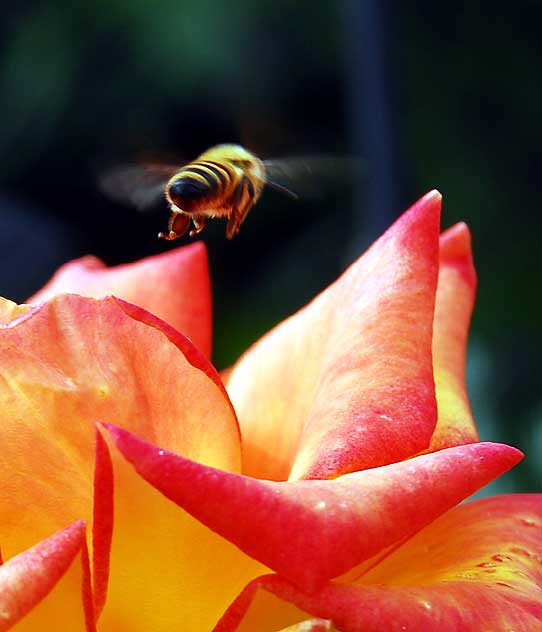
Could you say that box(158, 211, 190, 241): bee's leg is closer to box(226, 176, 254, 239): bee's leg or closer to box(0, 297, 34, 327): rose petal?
box(226, 176, 254, 239): bee's leg

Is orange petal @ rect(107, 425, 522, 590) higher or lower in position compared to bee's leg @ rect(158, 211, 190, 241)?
lower

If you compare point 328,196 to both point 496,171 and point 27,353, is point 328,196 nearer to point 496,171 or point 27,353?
point 496,171

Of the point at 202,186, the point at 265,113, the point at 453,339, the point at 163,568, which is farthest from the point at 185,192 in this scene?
the point at 265,113

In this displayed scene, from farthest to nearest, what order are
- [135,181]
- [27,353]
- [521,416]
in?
1. [521,416]
2. [135,181]
3. [27,353]

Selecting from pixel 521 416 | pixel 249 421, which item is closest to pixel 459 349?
pixel 249 421

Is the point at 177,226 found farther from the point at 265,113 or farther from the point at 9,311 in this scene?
the point at 265,113

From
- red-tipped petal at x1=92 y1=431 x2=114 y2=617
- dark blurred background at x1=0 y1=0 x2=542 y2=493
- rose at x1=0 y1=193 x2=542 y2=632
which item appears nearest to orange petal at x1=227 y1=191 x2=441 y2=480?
rose at x1=0 y1=193 x2=542 y2=632
